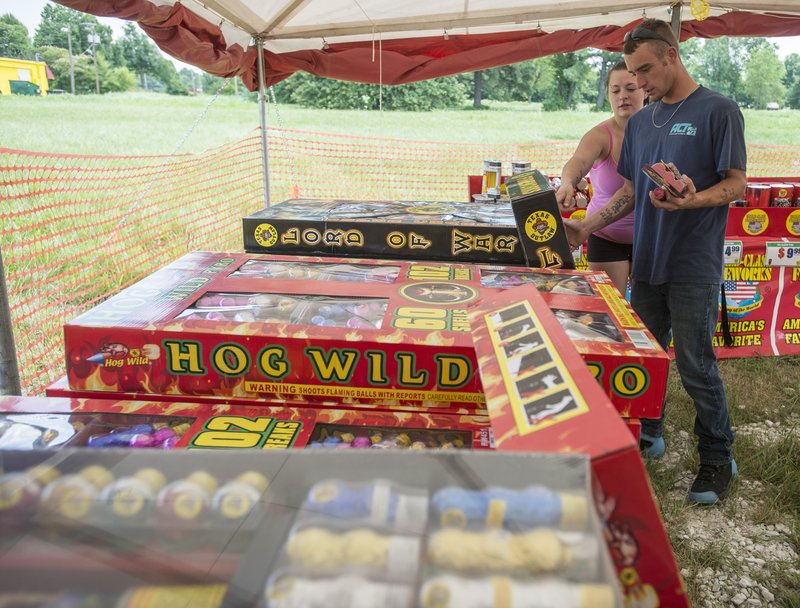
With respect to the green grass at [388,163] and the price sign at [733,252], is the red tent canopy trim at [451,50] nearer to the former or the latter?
the green grass at [388,163]

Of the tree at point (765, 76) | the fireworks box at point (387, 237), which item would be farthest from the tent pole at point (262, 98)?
the tree at point (765, 76)

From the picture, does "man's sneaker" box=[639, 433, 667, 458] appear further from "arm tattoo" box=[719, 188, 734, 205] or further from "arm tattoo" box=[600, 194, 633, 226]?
"arm tattoo" box=[719, 188, 734, 205]

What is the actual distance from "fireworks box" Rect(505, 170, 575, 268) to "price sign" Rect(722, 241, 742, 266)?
260cm

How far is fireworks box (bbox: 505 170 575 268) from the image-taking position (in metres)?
2.14

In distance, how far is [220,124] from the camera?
23594mm

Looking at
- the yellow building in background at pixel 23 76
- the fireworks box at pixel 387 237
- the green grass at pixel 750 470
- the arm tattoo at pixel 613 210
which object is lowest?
the green grass at pixel 750 470

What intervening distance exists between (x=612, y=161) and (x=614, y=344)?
→ 2.02m

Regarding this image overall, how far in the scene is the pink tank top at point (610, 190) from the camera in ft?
10.6

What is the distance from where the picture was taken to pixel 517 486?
70cm

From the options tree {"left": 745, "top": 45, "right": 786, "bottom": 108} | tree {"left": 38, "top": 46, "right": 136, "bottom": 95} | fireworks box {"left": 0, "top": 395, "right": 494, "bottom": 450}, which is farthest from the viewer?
tree {"left": 745, "top": 45, "right": 786, "bottom": 108}

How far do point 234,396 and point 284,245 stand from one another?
135cm

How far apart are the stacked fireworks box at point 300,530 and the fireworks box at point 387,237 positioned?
2.05m

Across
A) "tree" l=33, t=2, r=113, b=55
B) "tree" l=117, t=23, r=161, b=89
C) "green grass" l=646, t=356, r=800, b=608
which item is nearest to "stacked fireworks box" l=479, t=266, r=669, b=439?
"green grass" l=646, t=356, r=800, b=608

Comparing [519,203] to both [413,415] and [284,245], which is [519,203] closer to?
[413,415]
